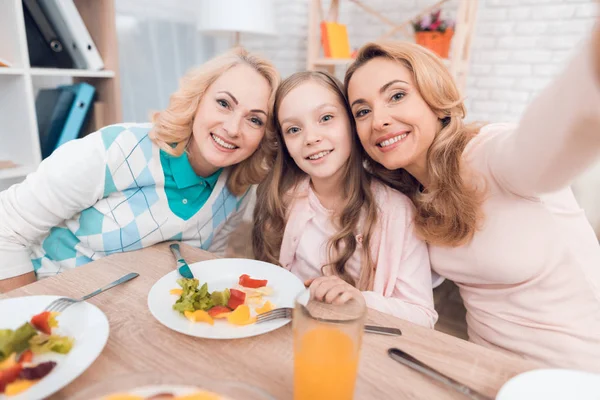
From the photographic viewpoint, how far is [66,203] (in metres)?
1.11

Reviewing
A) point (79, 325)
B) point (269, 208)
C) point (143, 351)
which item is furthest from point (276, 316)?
point (269, 208)

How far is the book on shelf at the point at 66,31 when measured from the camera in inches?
65.6

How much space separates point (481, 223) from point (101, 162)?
3.42ft

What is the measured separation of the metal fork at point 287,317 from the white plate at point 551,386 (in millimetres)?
202

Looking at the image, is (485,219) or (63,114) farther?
(63,114)

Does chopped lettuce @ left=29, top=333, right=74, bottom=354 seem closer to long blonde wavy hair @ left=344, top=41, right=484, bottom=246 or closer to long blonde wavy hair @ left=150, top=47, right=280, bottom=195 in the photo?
long blonde wavy hair @ left=150, top=47, right=280, bottom=195

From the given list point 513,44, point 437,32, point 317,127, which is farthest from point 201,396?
point 513,44

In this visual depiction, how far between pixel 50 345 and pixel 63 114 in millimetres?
1504

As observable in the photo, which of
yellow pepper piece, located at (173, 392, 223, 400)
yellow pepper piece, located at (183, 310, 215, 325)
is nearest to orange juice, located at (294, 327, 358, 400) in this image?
yellow pepper piece, located at (173, 392, 223, 400)

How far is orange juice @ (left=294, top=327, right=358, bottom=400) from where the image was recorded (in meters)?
0.54

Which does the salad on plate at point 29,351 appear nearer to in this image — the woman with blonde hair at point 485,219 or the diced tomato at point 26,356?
the diced tomato at point 26,356

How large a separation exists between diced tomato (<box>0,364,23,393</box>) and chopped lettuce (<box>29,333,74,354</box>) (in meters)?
0.06

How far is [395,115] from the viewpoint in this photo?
1028 millimetres

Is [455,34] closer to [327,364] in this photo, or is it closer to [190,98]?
[190,98]
